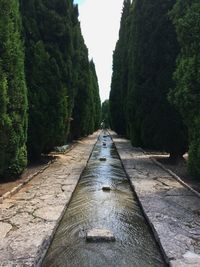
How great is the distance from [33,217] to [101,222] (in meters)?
1.05

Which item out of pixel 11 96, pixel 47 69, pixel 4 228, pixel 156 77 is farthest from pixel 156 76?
pixel 4 228

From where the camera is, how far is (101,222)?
608cm

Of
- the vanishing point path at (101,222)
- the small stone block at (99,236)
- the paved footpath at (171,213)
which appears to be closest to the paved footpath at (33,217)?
the vanishing point path at (101,222)

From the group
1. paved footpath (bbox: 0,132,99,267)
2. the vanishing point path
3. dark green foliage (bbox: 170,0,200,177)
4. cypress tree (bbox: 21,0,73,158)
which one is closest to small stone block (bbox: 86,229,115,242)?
the vanishing point path

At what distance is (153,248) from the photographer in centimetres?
496

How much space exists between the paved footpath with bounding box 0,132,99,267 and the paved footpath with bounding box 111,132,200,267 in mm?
1441

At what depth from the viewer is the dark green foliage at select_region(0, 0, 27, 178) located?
349 inches

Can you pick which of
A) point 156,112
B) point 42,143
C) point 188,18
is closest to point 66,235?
point 188,18

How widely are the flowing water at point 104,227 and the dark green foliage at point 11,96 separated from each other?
1738mm

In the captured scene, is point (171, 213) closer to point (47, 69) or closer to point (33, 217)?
point (33, 217)

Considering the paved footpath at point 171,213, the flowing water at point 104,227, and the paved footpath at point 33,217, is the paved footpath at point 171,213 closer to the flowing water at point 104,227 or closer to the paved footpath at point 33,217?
the flowing water at point 104,227

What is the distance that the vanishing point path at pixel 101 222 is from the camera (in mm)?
4523

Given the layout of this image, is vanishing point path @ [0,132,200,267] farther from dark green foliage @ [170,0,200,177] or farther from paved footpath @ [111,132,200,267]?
dark green foliage @ [170,0,200,177]

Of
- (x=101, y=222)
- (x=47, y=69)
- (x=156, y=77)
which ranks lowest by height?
(x=101, y=222)
